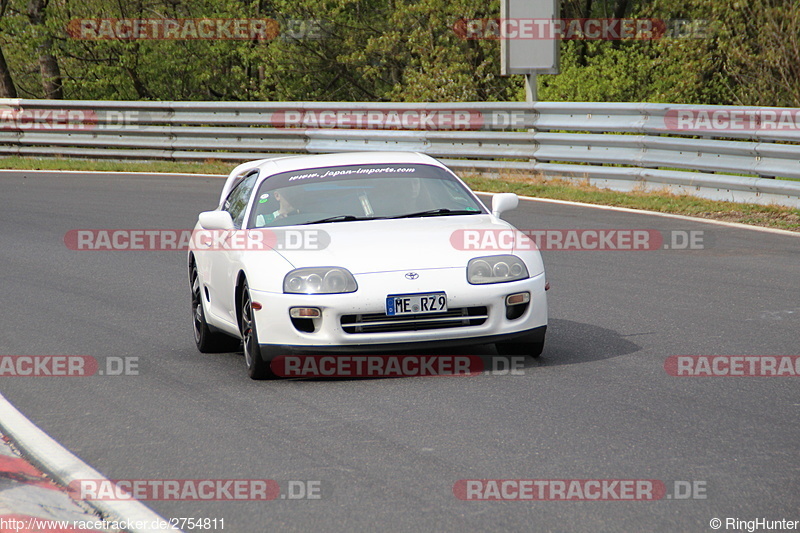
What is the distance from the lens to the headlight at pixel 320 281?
6.89 m

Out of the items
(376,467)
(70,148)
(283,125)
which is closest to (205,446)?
(376,467)

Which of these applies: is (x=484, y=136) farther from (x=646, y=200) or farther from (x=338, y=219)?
(x=338, y=219)

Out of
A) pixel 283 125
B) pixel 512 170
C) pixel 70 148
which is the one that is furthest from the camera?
pixel 70 148

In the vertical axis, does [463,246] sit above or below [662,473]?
above

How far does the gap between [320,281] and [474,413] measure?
137 cm

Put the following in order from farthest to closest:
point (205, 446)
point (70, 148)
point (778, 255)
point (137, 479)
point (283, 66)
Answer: point (283, 66) → point (70, 148) → point (778, 255) → point (205, 446) → point (137, 479)

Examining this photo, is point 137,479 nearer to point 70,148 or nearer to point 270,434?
point 270,434

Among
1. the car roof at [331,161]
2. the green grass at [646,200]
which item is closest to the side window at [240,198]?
the car roof at [331,161]

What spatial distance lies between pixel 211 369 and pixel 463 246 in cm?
185

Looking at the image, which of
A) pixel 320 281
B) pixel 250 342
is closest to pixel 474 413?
pixel 320 281

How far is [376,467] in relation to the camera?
5.15 metres

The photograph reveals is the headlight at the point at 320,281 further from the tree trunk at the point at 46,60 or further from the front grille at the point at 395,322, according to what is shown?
the tree trunk at the point at 46,60

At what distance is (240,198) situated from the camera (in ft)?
28.2

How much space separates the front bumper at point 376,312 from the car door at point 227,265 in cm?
63
